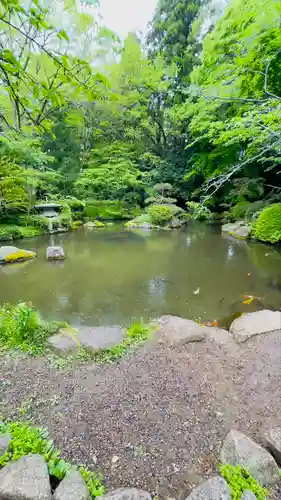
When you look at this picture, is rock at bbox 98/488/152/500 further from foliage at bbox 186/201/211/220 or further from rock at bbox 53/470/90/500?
foliage at bbox 186/201/211/220

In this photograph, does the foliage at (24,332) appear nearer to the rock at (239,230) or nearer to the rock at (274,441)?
the rock at (274,441)

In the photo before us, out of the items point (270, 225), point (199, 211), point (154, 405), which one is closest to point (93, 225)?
point (270, 225)

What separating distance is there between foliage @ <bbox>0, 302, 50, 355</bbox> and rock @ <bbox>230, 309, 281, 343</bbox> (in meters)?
1.92

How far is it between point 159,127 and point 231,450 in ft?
55.3

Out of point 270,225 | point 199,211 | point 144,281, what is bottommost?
point 144,281

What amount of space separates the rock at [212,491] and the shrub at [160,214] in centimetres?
947

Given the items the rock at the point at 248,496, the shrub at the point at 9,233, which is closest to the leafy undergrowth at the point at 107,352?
the rock at the point at 248,496

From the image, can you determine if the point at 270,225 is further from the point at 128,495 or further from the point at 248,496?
the point at 128,495

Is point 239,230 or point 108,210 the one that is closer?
point 239,230

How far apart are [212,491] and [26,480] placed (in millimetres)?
832

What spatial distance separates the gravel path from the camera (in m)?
1.25

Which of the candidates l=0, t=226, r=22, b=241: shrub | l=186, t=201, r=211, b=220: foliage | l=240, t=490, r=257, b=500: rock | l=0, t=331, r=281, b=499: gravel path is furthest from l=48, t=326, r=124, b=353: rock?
l=0, t=226, r=22, b=241: shrub

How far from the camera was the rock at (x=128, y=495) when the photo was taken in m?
1.05

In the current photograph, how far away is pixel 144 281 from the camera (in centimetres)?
445
